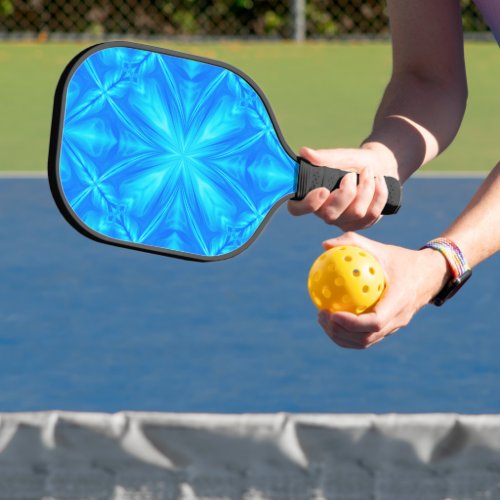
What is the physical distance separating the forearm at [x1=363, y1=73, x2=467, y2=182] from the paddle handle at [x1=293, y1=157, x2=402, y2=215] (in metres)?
0.11

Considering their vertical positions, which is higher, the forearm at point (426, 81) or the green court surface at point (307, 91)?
the forearm at point (426, 81)

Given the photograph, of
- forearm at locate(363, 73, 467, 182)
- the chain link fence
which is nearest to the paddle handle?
forearm at locate(363, 73, 467, 182)

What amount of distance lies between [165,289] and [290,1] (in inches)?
321

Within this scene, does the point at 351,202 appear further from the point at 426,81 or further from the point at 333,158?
the point at 426,81

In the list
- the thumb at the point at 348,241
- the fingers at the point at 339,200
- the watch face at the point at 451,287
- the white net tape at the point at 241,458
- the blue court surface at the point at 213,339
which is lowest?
the blue court surface at the point at 213,339

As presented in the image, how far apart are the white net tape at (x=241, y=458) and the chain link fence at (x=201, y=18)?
1056 centimetres

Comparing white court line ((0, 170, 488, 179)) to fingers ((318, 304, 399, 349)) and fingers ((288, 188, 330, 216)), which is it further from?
fingers ((318, 304, 399, 349))

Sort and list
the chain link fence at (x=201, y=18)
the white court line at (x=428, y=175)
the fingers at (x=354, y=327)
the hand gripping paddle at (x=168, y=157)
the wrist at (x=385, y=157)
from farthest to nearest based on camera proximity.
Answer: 1. the chain link fence at (x=201, y=18)
2. the white court line at (x=428, y=175)
3. the wrist at (x=385, y=157)
4. the hand gripping paddle at (x=168, y=157)
5. the fingers at (x=354, y=327)

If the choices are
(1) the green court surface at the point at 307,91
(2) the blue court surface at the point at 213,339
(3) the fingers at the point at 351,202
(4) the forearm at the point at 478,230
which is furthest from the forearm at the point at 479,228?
(1) the green court surface at the point at 307,91

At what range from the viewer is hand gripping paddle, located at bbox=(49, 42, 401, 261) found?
6.99 ft

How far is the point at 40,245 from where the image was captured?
583 centimetres

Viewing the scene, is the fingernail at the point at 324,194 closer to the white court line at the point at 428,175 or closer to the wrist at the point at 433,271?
the wrist at the point at 433,271

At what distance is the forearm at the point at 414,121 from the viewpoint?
2531 millimetres

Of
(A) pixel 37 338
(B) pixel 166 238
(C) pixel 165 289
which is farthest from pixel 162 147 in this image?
(C) pixel 165 289
